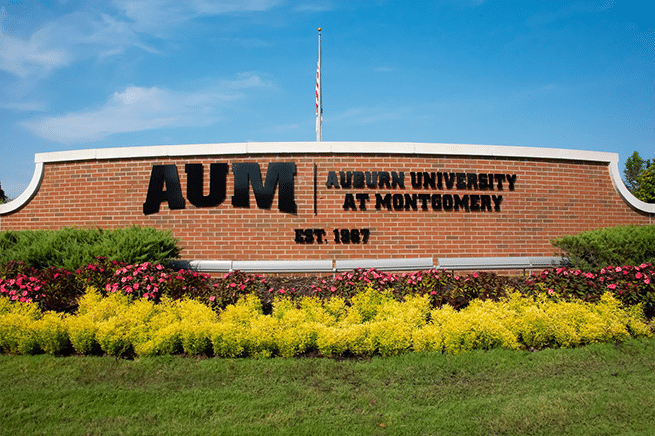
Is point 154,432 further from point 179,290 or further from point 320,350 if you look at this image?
point 179,290

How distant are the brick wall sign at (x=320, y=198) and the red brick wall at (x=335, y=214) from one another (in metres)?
0.02

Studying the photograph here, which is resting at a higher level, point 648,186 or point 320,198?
point 648,186

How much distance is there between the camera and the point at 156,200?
9.95m

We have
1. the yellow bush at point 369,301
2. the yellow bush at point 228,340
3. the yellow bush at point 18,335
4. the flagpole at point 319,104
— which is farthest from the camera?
the flagpole at point 319,104

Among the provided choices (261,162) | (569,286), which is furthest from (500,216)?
(261,162)

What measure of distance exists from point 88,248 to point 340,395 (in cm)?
518

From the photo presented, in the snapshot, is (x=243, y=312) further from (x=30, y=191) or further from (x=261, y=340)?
(x=30, y=191)

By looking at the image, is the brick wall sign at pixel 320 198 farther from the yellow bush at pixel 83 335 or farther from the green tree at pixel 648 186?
the green tree at pixel 648 186

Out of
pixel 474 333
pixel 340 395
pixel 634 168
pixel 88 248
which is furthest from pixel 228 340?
pixel 634 168

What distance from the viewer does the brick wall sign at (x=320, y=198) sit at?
9625 mm

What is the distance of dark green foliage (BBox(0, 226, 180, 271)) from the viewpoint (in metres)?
7.27

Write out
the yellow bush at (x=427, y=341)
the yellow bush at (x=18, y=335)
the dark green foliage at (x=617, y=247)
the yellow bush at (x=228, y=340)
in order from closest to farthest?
the yellow bush at (x=228, y=340) < the yellow bush at (x=427, y=341) < the yellow bush at (x=18, y=335) < the dark green foliage at (x=617, y=247)

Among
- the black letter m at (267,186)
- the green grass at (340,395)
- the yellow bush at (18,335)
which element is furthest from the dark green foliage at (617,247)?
the yellow bush at (18,335)

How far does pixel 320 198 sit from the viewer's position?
31.7ft
